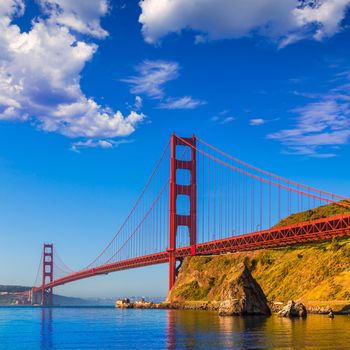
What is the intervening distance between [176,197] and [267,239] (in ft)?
109

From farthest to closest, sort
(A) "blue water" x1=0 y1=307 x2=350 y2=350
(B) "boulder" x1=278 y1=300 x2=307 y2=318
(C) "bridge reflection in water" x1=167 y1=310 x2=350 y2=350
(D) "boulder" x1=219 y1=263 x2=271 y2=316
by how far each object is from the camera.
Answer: (D) "boulder" x1=219 y1=263 x2=271 y2=316 → (B) "boulder" x1=278 y1=300 x2=307 y2=318 → (A) "blue water" x1=0 y1=307 x2=350 y2=350 → (C) "bridge reflection in water" x1=167 y1=310 x2=350 y2=350

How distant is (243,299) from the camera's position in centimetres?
7325

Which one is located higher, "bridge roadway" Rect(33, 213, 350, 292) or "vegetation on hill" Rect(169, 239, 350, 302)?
"bridge roadway" Rect(33, 213, 350, 292)

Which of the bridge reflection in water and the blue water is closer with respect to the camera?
the bridge reflection in water

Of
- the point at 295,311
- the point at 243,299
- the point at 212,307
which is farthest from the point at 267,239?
the point at 295,311

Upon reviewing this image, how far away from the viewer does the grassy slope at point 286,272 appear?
82000 mm

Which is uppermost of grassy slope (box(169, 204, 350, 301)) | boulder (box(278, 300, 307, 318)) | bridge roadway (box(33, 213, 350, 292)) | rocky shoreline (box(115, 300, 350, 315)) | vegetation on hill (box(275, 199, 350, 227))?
vegetation on hill (box(275, 199, 350, 227))

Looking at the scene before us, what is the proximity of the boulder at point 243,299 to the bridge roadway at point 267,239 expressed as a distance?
15.8m

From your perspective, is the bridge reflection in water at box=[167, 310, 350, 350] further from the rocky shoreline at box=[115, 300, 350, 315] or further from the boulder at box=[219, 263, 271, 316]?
the boulder at box=[219, 263, 271, 316]

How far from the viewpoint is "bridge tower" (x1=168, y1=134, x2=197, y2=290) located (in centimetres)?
12256

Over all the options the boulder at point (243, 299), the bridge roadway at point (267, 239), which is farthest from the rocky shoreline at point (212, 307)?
the bridge roadway at point (267, 239)

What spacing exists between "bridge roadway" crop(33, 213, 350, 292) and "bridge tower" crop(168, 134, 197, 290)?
105 inches

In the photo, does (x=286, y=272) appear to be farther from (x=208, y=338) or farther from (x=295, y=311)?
(x=208, y=338)

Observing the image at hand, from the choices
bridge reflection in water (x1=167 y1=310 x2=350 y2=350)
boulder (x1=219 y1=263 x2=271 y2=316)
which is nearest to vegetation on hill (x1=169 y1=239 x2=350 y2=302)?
boulder (x1=219 y1=263 x2=271 y2=316)
